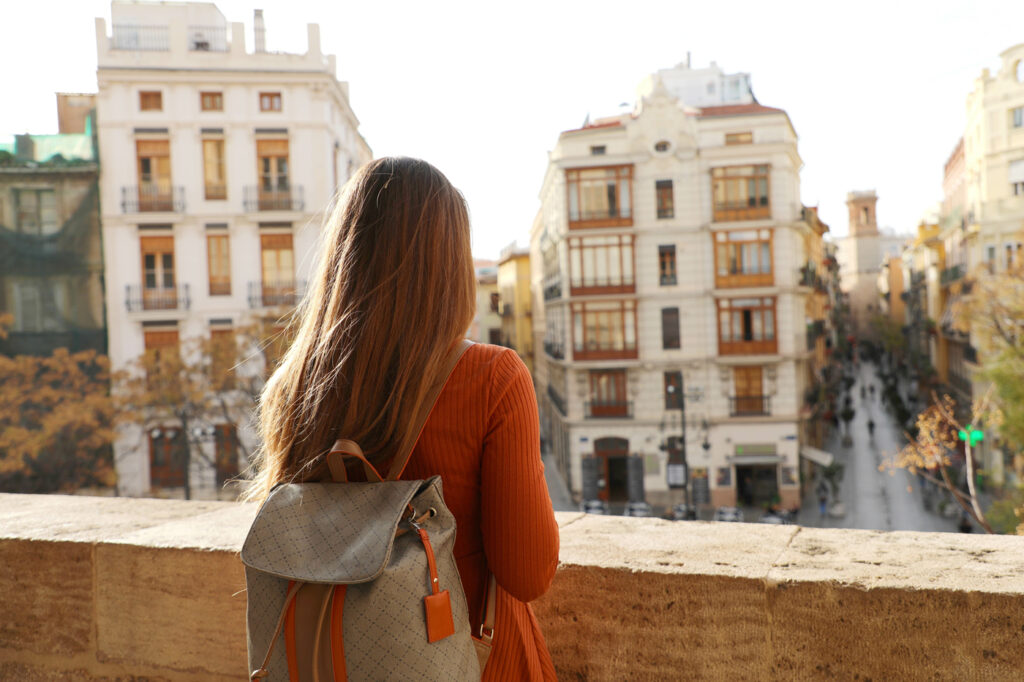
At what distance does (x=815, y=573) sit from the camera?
1.26 m

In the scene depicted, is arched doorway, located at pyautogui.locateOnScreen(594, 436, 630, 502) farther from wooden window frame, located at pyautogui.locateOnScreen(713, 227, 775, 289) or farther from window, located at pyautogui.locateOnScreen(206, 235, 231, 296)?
window, located at pyautogui.locateOnScreen(206, 235, 231, 296)

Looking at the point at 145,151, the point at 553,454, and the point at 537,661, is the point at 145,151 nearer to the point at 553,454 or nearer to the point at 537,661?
the point at 553,454

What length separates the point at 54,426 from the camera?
51.5 feet

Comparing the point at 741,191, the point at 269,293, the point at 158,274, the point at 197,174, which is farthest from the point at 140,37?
the point at 741,191

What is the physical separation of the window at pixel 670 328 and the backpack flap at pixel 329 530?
62.0ft

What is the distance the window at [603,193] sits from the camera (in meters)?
19.1

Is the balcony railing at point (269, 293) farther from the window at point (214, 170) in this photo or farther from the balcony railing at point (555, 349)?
the balcony railing at point (555, 349)

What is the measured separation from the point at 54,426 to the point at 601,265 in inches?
450

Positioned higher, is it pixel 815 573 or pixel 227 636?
pixel 815 573

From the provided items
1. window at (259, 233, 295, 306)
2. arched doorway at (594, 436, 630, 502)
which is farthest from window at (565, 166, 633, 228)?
window at (259, 233, 295, 306)

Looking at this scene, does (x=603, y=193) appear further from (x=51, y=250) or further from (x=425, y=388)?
(x=425, y=388)

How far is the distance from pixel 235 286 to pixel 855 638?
60.1 feet

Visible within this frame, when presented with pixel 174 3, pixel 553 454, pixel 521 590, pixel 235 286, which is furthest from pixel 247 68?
pixel 521 590

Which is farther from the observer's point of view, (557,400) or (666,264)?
(557,400)
